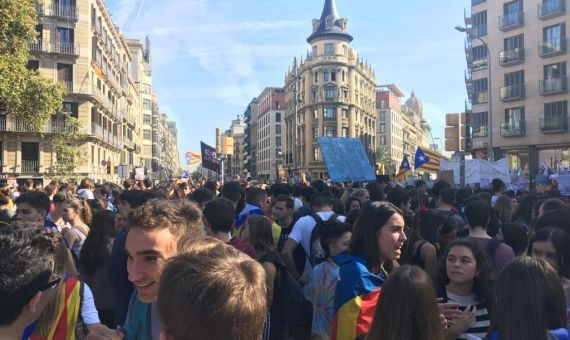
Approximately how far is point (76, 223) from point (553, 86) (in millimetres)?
36405

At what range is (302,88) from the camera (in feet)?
287

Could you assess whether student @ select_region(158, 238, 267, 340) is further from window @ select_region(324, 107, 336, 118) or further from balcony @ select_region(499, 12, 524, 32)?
window @ select_region(324, 107, 336, 118)

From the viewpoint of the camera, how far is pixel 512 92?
3728 cm

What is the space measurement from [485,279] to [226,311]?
2.81 m

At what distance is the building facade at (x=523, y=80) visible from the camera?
114 feet

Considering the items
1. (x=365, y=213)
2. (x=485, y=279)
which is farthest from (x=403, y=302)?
(x=485, y=279)

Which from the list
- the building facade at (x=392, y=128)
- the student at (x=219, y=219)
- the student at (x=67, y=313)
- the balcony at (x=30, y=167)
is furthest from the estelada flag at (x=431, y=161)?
the building facade at (x=392, y=128)

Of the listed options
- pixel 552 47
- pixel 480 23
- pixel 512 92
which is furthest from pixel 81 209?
pixel 480 23

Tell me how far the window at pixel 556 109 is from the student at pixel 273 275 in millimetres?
35917

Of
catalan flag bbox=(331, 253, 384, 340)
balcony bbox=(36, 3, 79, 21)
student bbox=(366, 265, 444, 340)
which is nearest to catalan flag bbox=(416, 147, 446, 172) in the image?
catalan flag bbox=(331, 253, 384, 340)

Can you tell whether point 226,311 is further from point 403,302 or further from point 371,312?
point 371,312

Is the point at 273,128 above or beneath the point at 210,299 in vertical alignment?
above

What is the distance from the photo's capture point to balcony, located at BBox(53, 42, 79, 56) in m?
39.0

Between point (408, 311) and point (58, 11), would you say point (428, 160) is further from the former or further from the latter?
point (58, 11)
